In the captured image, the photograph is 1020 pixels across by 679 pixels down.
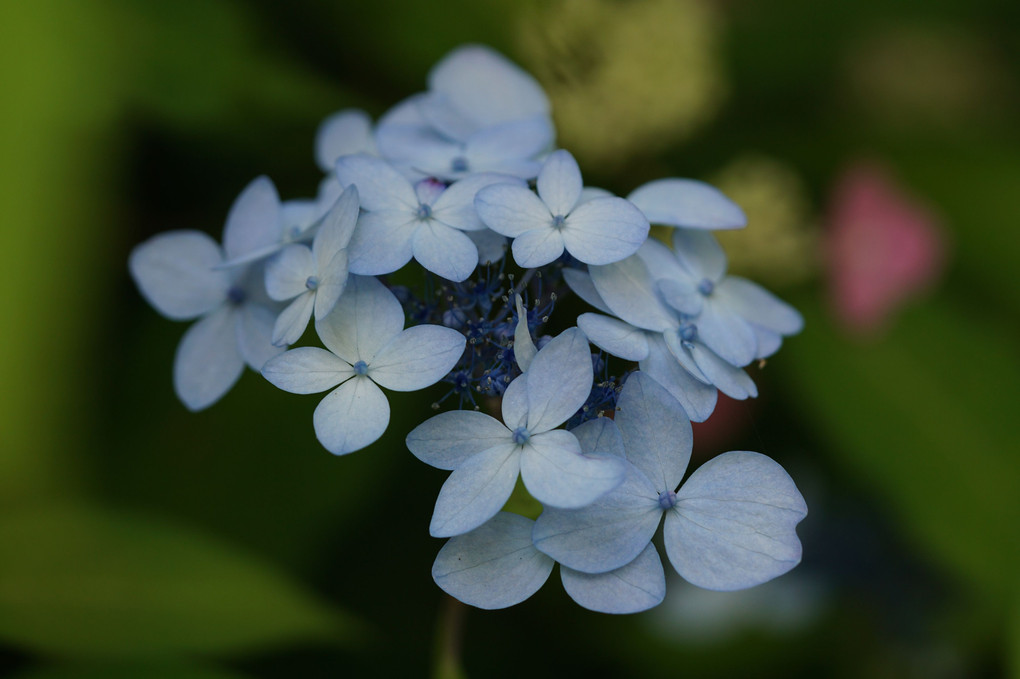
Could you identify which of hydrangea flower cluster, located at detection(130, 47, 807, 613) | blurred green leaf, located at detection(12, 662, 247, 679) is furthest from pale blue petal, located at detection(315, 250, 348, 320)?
blurred green leaf, located at detection(12, 662, 247, 679)

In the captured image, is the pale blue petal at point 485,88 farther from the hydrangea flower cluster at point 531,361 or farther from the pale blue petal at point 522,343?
the pale blue petal at point 522,343

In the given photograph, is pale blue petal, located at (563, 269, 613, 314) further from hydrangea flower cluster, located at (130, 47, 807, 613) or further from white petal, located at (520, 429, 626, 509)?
white petal, located at (520, 429, 626, 509)

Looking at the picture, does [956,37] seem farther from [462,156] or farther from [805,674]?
[462,156]

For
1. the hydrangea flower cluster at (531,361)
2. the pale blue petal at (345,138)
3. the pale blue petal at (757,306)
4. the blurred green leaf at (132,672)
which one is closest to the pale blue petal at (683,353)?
the hydrangea flower cluster at (531,361)

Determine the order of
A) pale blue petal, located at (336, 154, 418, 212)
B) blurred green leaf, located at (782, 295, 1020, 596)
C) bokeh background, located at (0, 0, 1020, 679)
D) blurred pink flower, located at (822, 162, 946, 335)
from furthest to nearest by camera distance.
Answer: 1. blurred pink flower, located at (822, 162, 946, 335)
2. blurred green leaf, located at (782, 295, 1020, 596)
3. bokeh background, located at (0, 0, 1020, 679)
4. pale blue petal, located at (336, 154, 418, 212)

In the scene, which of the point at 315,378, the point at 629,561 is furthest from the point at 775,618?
the point at 315,378

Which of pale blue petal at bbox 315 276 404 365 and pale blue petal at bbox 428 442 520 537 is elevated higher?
pale blue petal at bbox 315 276 404 365

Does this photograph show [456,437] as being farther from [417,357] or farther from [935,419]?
[935,419]
